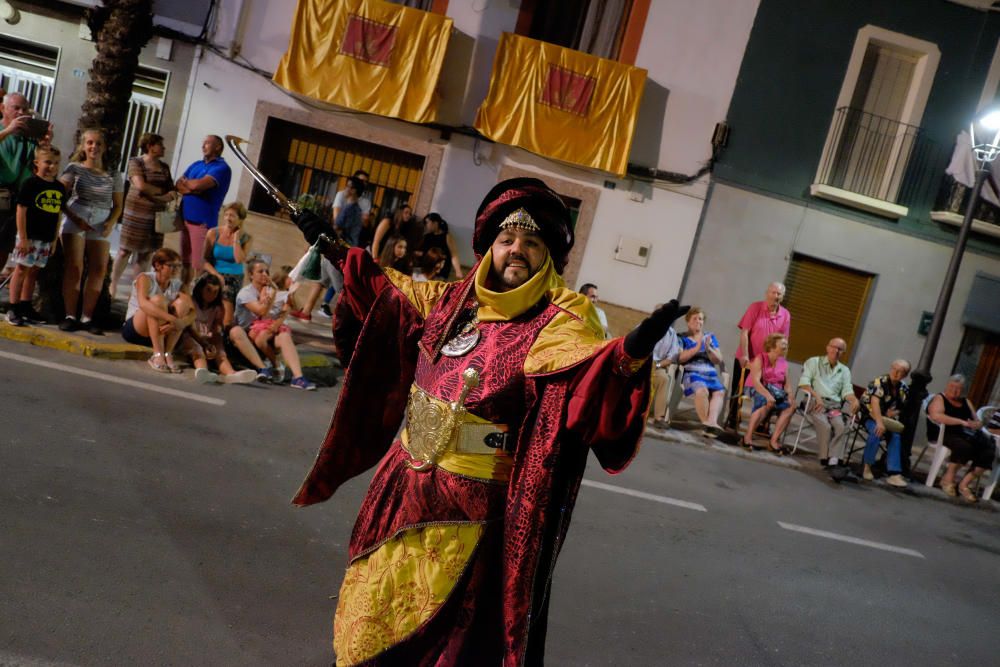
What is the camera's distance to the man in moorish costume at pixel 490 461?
8.87ft

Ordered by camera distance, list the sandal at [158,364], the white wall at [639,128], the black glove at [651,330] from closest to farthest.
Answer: the black glove at [651,330] → the sandal at [158,364] → the white wall at [639,128]

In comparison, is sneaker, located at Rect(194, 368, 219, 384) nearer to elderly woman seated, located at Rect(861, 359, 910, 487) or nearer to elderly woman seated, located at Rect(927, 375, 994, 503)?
elderly woman seated, located at Rect(861, 359, 910, 487)

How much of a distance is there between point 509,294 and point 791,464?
8026mm

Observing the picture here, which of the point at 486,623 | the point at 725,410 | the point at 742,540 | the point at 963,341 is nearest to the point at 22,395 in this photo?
the point at 486,623

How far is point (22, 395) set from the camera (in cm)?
600

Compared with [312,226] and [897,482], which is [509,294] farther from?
[897,482]

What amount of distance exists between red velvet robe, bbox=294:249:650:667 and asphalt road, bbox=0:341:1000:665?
1129 mm

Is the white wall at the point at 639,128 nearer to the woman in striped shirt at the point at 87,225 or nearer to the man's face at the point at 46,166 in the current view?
the woman in striped shirt at the point at 87,225

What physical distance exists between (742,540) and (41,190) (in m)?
6.77

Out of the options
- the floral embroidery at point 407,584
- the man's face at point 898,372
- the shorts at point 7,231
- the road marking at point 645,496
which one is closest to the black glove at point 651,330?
the floral embroidery at point 407,584

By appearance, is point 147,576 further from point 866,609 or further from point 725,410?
point 725,410

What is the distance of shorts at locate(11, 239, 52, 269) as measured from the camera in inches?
304

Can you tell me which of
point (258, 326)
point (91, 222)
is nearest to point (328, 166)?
point (91, 222)

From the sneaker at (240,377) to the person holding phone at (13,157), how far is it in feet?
8.56
